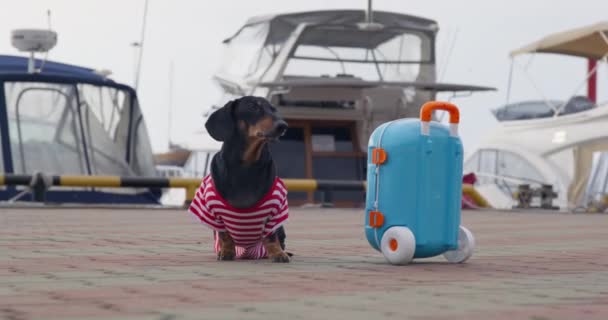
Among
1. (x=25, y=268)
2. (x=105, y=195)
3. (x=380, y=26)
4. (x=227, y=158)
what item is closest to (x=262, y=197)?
(x=227, y=158)

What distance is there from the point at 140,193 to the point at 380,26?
6254mm

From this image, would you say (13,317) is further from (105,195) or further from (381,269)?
(105,195)

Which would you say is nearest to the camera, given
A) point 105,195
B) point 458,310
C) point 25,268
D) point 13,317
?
point 13,317

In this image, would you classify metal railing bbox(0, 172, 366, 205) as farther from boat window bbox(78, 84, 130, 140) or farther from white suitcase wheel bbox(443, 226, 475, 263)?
white suitcase wheel bbox(443, 226, 475, 263)

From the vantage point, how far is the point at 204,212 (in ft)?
19.3

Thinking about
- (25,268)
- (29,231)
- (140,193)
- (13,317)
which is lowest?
(140,193)

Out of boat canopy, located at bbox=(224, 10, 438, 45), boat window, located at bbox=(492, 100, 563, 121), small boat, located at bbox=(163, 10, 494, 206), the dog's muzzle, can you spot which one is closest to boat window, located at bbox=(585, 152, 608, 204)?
boat window, located at bbox=(492, 100, 563, 121)

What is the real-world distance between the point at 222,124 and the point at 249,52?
18.0 meters

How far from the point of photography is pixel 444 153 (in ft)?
19.5

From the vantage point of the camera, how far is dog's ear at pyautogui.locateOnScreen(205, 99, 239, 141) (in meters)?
5.77

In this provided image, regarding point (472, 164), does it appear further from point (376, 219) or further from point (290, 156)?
point (376, 219)

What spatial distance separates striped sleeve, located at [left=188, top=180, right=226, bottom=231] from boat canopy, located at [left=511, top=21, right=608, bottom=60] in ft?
74.2

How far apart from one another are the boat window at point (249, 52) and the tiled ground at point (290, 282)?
47.5ft

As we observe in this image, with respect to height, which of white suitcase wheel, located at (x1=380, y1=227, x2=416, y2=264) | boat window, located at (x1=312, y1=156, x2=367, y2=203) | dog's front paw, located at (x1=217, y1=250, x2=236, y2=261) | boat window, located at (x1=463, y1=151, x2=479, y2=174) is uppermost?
white suitcase wheel, located at (x1=380, y1=227, x2=416, y2=264)
